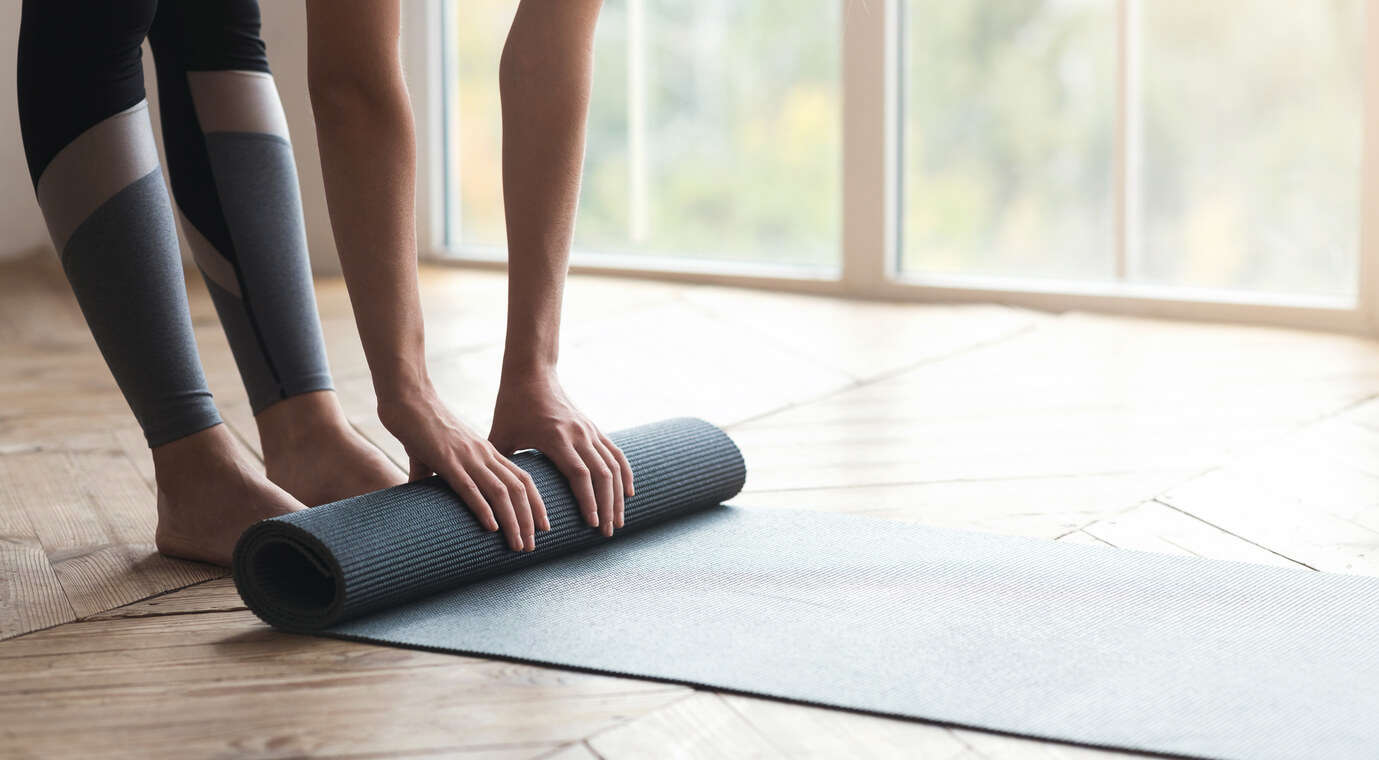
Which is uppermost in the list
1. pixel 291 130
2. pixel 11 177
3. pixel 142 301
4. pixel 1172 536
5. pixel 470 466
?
pixel 291 130

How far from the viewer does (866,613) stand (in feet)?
3.57

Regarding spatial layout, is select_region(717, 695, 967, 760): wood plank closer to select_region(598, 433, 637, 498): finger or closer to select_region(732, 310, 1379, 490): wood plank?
select_region(598, 433, 637, 498): finger

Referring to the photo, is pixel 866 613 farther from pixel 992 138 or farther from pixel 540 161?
pixel 992 138

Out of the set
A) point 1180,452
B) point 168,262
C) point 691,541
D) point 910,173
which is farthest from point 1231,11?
point 168,262

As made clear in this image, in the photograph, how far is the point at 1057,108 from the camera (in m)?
3.14

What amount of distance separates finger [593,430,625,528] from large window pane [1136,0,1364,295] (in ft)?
6.41

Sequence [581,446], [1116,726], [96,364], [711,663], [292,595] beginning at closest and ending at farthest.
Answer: [1116,726] → [711,663] → [292,595] → [581,446] → [96,364]

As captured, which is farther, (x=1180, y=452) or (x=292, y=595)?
(x=1180, y=452)

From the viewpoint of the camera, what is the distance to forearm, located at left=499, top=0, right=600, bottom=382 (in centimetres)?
130

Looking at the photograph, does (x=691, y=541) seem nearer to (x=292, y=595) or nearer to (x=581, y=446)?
(x=581, y=446)

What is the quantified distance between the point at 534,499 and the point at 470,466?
2.3 inches

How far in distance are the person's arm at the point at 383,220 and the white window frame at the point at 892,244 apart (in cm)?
192

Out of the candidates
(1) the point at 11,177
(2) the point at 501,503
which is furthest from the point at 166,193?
(1) the point at 11,177

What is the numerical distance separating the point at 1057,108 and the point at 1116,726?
2.47 m
